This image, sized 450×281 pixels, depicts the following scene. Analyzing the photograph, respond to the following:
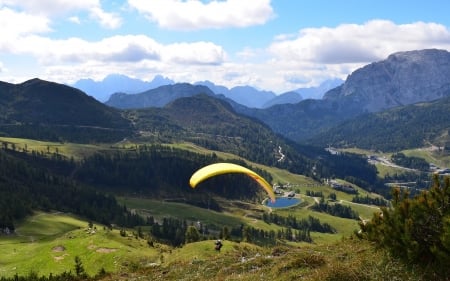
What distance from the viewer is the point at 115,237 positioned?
100 meters

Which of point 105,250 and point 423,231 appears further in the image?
point 105,250

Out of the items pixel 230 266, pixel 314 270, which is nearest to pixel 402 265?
pixel 314 270

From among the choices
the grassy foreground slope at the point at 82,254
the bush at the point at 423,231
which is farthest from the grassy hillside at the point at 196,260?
the bush at the point at 423,231

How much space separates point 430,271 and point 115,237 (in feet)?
277

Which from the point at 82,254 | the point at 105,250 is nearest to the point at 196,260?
the point at 105,250

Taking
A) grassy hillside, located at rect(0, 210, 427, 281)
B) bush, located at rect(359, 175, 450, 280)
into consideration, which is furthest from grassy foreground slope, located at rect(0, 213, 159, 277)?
bush, located at rect(359, 175, 450, 280)

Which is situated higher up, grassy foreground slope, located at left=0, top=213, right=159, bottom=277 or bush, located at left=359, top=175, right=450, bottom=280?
bush, located at left=359, top=175, right=450, bottom=280

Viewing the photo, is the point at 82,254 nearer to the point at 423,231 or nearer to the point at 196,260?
the point at 196,260

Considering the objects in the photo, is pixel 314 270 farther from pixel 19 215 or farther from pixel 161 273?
pixel 19 215

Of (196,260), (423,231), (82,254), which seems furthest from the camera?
(82,254)

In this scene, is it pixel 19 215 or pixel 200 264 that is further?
pixel 19 215

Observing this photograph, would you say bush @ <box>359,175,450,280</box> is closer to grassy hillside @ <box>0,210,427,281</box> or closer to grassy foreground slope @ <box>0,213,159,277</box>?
grassy hillside @ <box>0,210,427,281</box>

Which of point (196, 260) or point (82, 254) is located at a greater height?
point (196, 260)

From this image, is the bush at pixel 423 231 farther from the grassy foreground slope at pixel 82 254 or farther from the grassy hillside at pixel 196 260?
the grassy foreground slope at pixel 82 254
